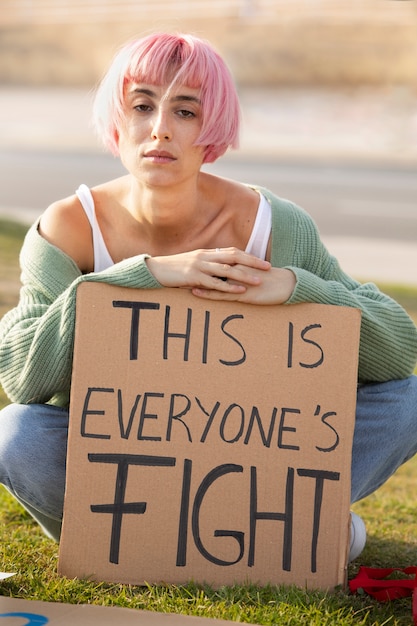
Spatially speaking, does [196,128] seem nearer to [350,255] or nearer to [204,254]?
[204,254]

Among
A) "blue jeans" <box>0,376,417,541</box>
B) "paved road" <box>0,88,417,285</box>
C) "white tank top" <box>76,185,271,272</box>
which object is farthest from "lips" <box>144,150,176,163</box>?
"paved road" <box>0,88,417,285</box>

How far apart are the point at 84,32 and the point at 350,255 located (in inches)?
610

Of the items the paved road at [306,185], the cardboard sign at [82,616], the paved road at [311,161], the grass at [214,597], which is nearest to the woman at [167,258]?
the grass at [214,597]

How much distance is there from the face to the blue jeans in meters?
0.63

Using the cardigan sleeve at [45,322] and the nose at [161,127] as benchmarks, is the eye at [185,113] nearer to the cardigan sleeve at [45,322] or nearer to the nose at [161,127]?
the nose at [161,127]

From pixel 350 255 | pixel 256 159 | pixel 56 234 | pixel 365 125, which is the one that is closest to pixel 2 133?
pixel 256 159

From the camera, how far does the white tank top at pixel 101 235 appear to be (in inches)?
102

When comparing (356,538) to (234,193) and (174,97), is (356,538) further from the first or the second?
(174,97)

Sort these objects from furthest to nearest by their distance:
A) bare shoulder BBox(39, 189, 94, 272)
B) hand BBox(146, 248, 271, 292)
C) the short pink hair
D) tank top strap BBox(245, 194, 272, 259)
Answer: tank top strap BBox(245, 194, 272, 259)
bare shoulder BBox(39, 189, 94, 272)
the short pink hair
hand BBox(146, 248, 271, 292)

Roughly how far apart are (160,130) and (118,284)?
39 centimetres

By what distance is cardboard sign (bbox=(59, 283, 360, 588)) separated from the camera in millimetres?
2334

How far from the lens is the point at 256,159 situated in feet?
48.3

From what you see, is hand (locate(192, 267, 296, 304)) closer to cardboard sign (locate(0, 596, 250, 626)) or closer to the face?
the face

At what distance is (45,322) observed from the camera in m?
2.37
